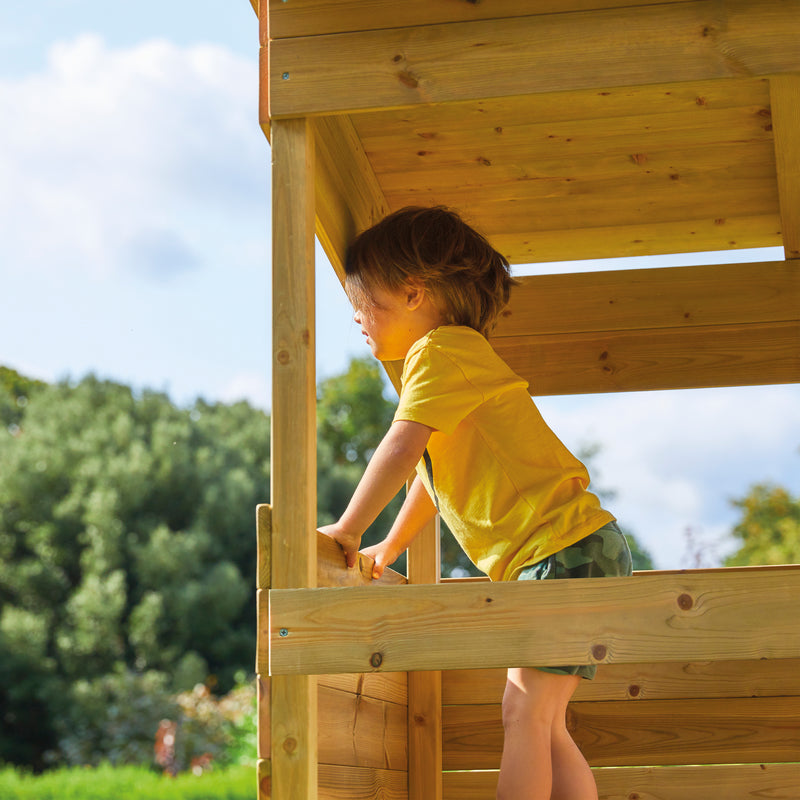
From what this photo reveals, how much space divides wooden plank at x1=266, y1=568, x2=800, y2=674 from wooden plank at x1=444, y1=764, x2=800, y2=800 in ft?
5.26

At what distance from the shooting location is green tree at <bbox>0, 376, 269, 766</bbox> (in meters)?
15.1

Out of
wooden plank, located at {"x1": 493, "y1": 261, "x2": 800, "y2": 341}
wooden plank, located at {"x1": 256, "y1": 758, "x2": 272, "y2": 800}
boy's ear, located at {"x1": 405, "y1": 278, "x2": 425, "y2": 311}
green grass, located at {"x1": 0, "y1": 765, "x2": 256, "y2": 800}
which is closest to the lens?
wooden plank, located at {"x1": 256, "y1": 758, "x2": 272, "y2": 800}

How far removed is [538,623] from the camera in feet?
6.52

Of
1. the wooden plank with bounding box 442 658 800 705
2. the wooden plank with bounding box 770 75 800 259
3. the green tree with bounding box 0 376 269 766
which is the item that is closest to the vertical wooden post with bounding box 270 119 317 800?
the wooden plank with bounding box 770 75 800 259

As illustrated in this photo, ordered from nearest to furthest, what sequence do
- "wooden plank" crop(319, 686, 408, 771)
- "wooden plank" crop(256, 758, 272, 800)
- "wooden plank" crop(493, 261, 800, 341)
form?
"wooden plank" crop(256, 758, 272, 800)
"wooden plank" crop(319, 686, 408, 771)
"wooden plank" crop(493, 261, 800, 341)

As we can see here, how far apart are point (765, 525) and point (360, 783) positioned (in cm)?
1384

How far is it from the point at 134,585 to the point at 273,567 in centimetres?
1479

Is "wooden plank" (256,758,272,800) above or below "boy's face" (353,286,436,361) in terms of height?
below

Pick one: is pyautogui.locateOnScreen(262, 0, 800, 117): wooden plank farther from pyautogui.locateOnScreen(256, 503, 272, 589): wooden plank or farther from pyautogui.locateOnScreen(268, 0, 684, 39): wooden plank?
pyautogui.locateOnScreen(256, 503, 272, 589): wooden plank

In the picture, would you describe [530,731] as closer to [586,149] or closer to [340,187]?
[340,187]

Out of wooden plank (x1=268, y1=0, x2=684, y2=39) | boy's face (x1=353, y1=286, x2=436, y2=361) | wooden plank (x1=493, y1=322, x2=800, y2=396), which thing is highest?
wooden plank (x1=268, y1=0, x2=684, y2=39)

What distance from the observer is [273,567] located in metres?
2.11

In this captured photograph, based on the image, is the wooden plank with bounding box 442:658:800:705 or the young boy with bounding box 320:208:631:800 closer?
the young boy with bounding box 320:208:631:800

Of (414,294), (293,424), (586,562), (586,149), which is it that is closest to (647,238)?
(586,149)
